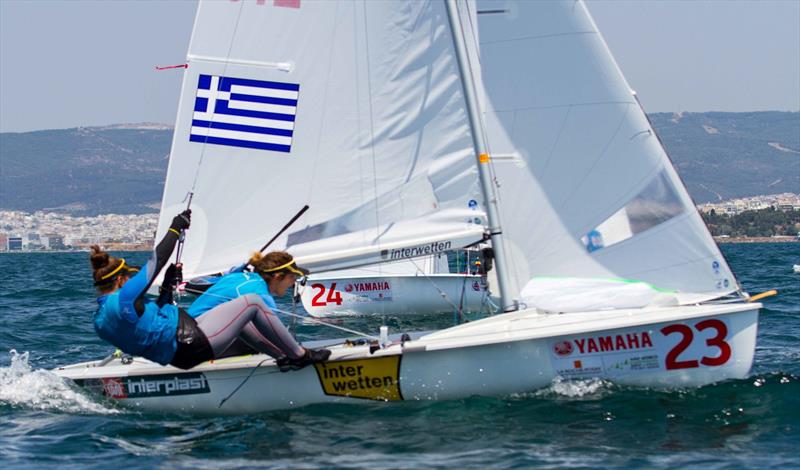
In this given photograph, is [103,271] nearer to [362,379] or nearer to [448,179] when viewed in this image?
[362,379]

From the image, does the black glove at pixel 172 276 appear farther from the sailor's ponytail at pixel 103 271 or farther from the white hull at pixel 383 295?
the white hull at pixel 383 295

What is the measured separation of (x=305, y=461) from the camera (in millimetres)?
6445

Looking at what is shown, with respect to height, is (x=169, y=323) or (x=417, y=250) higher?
(x=417, y=250)

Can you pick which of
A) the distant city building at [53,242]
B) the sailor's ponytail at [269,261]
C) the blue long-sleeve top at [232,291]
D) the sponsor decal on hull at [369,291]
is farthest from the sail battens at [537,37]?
the distant city building at [53,242]

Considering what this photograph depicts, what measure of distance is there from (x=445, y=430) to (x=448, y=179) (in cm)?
197

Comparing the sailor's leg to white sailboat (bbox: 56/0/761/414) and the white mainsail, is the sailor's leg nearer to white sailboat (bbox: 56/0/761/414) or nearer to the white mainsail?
white sailboat (bbox: 56/0/761/414)

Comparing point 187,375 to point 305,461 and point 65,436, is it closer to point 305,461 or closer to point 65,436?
point 65,436

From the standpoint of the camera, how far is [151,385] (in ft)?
25.8

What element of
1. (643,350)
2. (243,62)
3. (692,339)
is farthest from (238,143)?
(692,339)

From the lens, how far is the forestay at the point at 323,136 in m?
8.09

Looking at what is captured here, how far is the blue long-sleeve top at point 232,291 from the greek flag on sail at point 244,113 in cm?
102

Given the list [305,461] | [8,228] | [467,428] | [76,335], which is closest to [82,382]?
[305,461]

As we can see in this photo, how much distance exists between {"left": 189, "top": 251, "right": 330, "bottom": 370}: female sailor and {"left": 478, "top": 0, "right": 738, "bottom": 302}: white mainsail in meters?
1.66

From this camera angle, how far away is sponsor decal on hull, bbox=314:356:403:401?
25.2 feet
